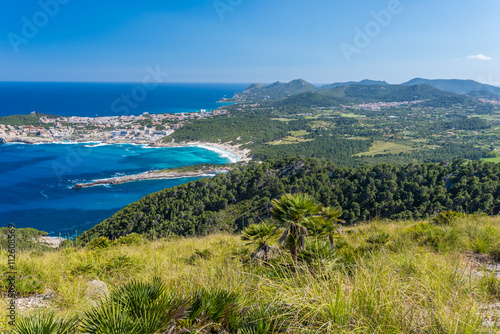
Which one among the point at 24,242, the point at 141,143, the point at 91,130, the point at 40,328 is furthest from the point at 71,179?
the point at 40,328

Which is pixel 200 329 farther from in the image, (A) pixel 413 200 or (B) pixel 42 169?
(B) pixel 42 169

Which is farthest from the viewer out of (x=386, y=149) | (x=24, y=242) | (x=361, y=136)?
(x=361, y=136)

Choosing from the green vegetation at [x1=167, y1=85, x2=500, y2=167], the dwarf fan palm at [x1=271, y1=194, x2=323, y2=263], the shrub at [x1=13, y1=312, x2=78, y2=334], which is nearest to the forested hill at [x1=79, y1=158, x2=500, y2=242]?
the dwarf fan palm at [x1=271, y1=194, x2=323, y2=263]

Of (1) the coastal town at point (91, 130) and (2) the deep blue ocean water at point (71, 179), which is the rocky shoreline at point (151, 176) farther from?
(1) the coastal town at point (91, 130)

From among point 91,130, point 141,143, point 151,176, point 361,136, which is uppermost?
point 91,130

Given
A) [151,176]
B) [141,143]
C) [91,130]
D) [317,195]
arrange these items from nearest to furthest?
[317,195] → [151,176] → [141,143] → [91,130]

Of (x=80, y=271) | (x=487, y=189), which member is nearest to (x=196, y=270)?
(x=80, y=271)

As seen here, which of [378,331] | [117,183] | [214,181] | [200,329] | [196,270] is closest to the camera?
[378,331]

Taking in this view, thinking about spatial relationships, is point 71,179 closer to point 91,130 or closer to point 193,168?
point 193,168
